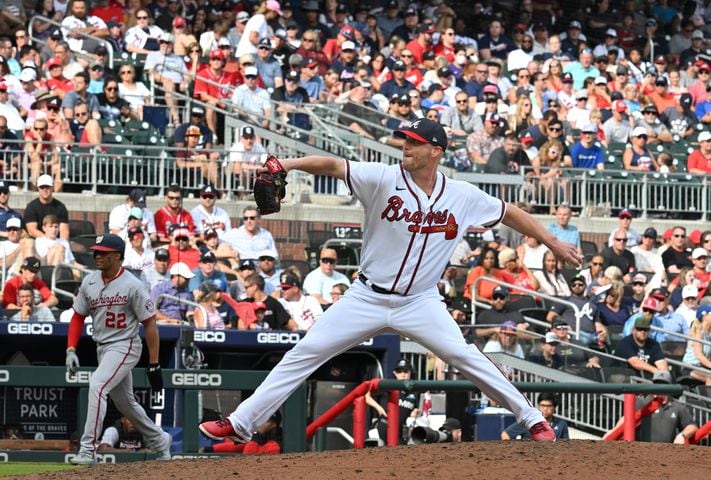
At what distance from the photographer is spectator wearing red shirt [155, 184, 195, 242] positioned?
1548 cm

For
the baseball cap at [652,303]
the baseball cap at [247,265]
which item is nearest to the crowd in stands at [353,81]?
the baseball cap at [247,265]

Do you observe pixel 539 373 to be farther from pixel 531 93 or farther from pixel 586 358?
pixel 531 93

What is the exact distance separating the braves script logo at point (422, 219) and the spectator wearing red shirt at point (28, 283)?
20.8 ft

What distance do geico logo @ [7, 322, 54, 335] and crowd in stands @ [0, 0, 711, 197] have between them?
17.8 feet

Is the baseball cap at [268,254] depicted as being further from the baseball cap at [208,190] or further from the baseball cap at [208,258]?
the baseball cap at [208,190]

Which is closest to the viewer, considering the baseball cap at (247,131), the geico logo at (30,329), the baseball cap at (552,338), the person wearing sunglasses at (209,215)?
the geico logo at (30,329)

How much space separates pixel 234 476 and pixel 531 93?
45.7 feet

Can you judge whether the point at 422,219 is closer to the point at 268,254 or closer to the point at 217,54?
the point at 268,254

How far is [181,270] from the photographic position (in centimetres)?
1416

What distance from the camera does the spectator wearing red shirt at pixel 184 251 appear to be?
14.7 meters

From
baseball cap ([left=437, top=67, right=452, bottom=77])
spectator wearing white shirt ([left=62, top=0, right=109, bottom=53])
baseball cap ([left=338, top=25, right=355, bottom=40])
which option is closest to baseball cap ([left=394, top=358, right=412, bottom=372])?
spectator wearing white shirt ([left=62, top=0, right=109, bottom=53])

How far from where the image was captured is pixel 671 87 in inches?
875

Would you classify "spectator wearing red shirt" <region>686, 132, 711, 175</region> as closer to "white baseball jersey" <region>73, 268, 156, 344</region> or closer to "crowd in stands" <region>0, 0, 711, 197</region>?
"crowd in stands" <region>0, 0, 711, 197</region>

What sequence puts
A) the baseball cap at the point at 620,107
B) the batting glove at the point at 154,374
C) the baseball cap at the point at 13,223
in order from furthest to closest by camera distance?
the baseball cap at the point at 620,107, the baseball cap at the point at 13,223, the batting glove at the point at 154,374
